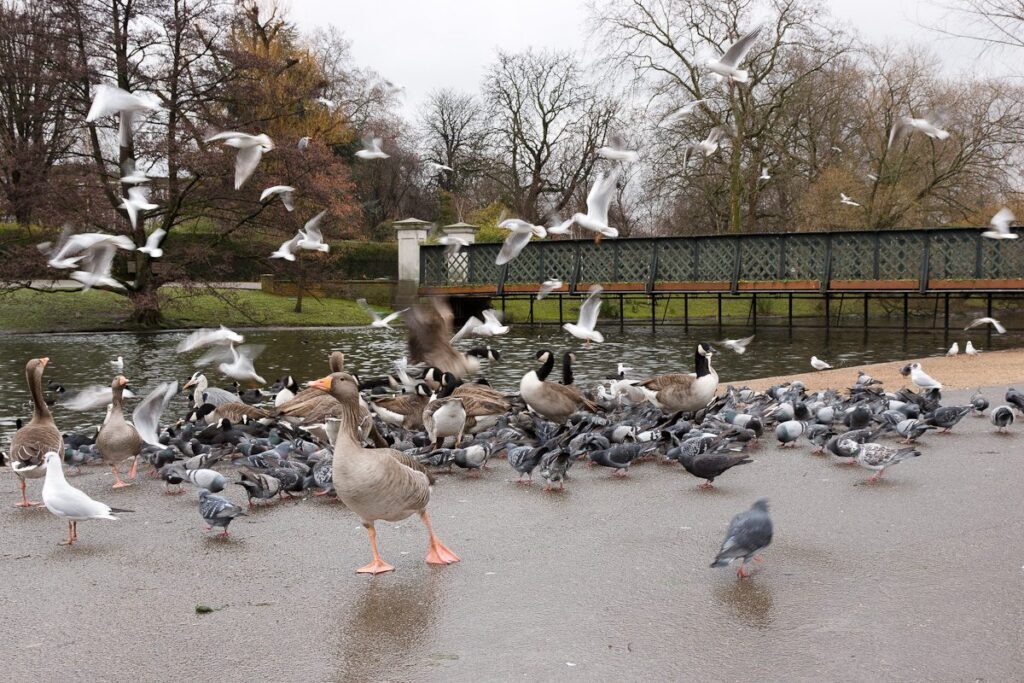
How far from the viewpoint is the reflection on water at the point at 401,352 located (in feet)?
67.8

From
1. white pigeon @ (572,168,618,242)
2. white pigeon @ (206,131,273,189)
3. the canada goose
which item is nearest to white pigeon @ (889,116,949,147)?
white pigeon @ (572,168,618,242)

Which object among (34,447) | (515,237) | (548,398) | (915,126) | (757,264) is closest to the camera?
(34,447)

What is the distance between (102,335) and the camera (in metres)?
33.2

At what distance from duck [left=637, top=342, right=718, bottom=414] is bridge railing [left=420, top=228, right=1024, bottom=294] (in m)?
23.1

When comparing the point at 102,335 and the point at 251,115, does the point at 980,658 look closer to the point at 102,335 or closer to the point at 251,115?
the point at 102,335

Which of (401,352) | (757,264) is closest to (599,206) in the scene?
(401,352)

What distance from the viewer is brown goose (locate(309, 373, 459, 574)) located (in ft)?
18.4

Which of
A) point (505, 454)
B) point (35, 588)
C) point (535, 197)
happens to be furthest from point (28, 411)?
point (535, 197)

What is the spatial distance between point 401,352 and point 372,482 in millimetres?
22382

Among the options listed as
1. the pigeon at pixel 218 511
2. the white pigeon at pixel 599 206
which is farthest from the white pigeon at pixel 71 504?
the white pigeon at pixel 599 206

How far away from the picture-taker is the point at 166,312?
38656mm

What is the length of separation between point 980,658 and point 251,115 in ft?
128

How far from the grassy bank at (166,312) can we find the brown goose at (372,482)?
3075cm

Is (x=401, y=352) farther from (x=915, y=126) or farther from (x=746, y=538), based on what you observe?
(x=746, y=538)
